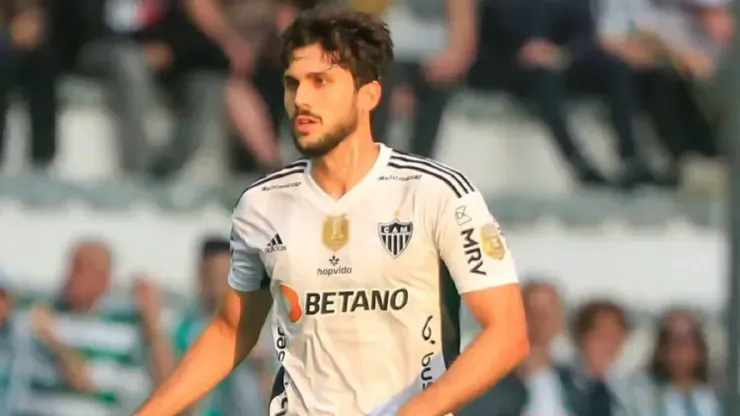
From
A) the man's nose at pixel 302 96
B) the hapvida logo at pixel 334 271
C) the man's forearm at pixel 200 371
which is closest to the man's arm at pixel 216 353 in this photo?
the man's forearm at pixel 200 371

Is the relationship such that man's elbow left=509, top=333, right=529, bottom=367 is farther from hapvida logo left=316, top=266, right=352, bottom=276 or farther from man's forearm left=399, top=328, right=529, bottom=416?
hapvida logo left=316, top=266, right=352, bottom=276

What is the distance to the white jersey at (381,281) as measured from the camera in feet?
11.9

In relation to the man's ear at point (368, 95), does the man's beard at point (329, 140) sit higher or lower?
lower

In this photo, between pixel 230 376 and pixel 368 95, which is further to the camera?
pixel 230 376

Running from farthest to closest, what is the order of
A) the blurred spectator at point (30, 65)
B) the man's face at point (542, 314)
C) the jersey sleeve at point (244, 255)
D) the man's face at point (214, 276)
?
the blurred spectator at point (30, 65)
the man's face at point (542, 314)
the man's face at point (214, 276)
the jersey sleeve at point (244, 255)

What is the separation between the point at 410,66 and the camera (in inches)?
315

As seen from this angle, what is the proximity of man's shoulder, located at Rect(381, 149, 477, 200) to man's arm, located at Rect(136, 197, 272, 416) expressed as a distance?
1.33 ft

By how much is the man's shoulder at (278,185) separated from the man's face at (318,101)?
0.59ft

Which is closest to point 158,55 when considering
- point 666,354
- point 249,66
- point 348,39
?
point 249,66

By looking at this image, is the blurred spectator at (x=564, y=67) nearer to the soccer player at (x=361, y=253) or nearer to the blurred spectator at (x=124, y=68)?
the blurred spectator at (x=124, y=68)

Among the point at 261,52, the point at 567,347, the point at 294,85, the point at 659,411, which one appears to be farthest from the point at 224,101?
the point at 294,85

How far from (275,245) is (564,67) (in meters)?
4.84

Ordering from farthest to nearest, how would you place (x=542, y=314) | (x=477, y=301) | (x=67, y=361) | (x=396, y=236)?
(x=542, y=314) < (x=67, y=361) < (x=396, y=236) < (x=477, y=301)

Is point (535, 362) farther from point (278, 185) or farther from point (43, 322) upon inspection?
point (278, 185)
